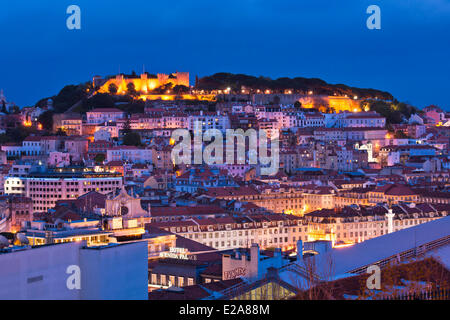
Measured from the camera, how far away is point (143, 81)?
77438mm

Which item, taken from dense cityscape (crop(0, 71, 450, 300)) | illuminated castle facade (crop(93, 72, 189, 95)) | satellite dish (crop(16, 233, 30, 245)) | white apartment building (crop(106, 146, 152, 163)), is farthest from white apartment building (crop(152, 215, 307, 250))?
illuminated castle facade (crop(93, 72, 189, 95))

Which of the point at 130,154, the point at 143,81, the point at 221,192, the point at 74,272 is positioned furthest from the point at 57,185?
the point at 143,81

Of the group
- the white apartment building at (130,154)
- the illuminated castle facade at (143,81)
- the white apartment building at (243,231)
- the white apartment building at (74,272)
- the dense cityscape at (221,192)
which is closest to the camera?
the white apartment building at (74,272)

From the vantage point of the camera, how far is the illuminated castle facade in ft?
252

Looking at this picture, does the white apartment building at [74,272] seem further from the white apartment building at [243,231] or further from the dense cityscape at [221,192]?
the white apartment building at [243,231]

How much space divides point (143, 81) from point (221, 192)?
1504 inches

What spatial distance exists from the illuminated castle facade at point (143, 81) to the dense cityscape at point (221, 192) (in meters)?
0.14

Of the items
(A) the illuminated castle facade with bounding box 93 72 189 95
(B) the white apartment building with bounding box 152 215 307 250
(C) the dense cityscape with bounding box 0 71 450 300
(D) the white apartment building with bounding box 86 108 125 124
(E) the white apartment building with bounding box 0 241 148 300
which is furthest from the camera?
(A) the illuminated castle facade with bounding box 93 72 189 95

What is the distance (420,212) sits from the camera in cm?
3447

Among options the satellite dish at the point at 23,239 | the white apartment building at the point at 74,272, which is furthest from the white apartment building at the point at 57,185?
the white apartment building at the point at 74,272

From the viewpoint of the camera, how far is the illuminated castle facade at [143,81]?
76.8 metres

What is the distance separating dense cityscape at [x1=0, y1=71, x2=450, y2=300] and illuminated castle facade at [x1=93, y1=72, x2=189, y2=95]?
136 mm

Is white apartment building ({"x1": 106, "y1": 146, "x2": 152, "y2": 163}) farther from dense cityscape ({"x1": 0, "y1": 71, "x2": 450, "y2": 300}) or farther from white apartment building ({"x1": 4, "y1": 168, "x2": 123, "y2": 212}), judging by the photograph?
white apartment building ({"x1": 4, "y1": 168, "x2": 123, "y2": 212})

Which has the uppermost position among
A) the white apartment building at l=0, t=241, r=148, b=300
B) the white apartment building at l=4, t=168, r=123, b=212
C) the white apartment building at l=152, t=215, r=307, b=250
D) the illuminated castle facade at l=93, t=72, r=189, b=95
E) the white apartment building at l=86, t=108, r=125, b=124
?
the illuminated castle facade at l=93, t=72, r=189, b=95
